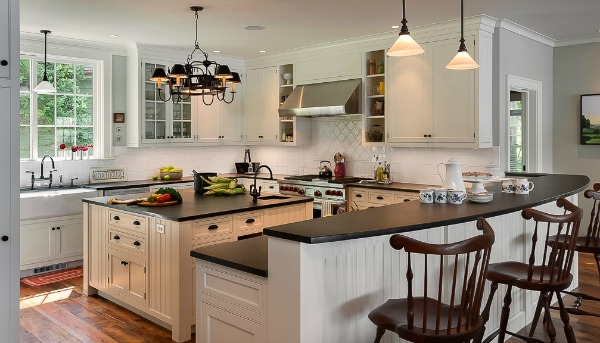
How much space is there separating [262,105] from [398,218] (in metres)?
5.18

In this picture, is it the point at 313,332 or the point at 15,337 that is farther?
the point at 15,337

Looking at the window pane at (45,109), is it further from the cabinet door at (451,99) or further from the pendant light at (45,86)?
the cabinet door at (451,99)

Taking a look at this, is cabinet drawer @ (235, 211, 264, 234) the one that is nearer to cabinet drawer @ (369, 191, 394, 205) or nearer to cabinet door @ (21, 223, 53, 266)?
cabinet drawer @ (369, 191, 394, 205)

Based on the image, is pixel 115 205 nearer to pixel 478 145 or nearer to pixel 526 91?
pixel 478 145

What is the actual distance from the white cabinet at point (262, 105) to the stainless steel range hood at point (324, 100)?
1.66ft

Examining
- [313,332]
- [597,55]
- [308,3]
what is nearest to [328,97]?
[308,3]

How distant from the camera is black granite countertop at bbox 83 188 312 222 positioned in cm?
385

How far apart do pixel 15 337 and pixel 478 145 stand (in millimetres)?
4363

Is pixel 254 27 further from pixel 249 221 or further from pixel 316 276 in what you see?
pixel 316 276

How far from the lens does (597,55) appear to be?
6.25 m

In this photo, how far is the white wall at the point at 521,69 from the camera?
17.8 feet

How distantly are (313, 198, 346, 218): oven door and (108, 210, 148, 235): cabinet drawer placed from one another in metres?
2.57

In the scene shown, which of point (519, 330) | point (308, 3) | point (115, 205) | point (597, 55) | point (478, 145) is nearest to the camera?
point (519, 330)

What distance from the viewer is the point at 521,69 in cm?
586
